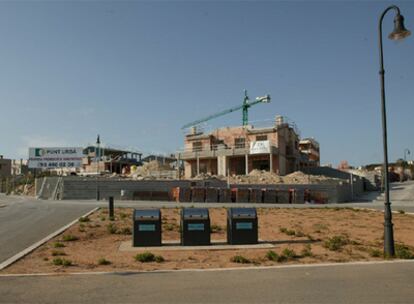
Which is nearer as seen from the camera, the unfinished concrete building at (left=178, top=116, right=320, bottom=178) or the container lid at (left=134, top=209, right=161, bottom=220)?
the container lid at (left=134, top=209, right=161, bottom=220)

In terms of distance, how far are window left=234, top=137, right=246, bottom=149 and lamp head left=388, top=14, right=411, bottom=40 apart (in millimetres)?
47877

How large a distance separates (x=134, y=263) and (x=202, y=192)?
2705cm

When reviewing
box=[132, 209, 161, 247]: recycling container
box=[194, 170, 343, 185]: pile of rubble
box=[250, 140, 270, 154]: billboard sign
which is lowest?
box=[132, 209, 161, 247]: recycling container

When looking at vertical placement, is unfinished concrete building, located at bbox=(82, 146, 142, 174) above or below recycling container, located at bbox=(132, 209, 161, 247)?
above

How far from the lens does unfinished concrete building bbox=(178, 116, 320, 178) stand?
54.6 m

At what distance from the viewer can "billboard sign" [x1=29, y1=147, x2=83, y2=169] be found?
172 feet

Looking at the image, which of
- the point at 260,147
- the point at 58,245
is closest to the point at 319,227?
the point at 58,245

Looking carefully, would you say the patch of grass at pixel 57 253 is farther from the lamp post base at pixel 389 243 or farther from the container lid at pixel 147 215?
the lamp post base at pixel 389 243

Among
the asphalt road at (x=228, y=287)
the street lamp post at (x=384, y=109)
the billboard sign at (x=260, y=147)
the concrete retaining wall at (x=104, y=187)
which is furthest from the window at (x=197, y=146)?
the asphalt road at (x=228, y=287)

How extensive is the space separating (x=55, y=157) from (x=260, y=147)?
26.1 metres

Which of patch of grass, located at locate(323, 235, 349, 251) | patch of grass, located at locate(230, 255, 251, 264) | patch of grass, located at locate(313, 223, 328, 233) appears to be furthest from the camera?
patch of grass, located at locate(313, 223, 328, 233)

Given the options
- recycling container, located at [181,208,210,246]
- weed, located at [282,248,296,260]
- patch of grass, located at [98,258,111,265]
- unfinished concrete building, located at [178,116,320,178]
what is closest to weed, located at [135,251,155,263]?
patch of grass, located at [98,258,111,265]

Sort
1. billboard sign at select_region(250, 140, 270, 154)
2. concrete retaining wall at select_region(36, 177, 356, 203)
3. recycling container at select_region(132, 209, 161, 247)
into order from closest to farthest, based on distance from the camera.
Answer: recycling container at select_region(132, 209, 161, 247) < concrete retaining wall at select_region(36, 177, 356, 203) < billboard sign at select_region(250, 140, 270, 154)

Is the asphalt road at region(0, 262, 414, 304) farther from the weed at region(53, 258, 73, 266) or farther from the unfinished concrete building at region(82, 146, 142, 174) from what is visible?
the unfinished concrete building at region(82, 146, 142, 174)
